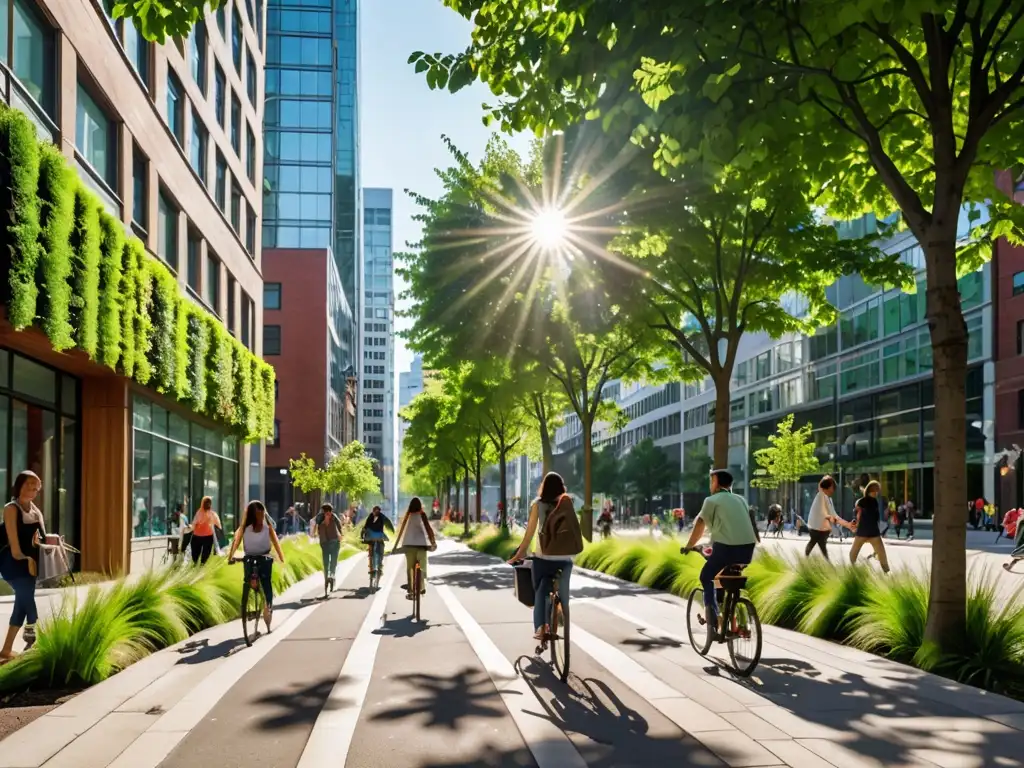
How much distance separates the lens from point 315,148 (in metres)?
81.6

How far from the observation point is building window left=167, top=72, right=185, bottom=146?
2727 centimetres

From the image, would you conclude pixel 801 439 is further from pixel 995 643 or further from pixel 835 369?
pixel 995 643

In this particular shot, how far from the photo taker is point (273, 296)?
255 feet

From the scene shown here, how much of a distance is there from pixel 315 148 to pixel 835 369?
42.3 m

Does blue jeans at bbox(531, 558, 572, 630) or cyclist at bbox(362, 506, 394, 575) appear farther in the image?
cyclist at bbox(362, 506, 394, 575)

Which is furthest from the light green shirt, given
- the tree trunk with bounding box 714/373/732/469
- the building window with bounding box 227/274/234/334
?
the building window with bounding box 227/274/234/334

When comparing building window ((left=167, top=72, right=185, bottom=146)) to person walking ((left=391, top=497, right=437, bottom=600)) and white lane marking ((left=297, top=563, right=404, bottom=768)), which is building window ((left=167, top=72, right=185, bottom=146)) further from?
white lane marking ((left=297, top=563, right=404, bottom=768))

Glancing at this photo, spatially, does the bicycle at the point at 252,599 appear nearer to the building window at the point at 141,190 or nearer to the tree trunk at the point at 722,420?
the tree trunk at the point at 722,420

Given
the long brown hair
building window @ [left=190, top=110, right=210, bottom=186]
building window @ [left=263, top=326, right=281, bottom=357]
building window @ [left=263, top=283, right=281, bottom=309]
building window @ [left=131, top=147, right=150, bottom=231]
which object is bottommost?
the long brown hair

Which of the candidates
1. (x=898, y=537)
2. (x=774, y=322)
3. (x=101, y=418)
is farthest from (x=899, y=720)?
(x=898, y=537)

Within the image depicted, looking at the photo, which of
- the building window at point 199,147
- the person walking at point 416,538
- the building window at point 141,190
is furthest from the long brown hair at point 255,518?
the building window at point 199,147

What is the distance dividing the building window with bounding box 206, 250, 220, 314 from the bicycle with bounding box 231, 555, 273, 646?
19853 millimetres

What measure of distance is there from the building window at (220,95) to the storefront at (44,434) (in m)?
15.1

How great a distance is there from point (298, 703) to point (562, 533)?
2786 millimetres
